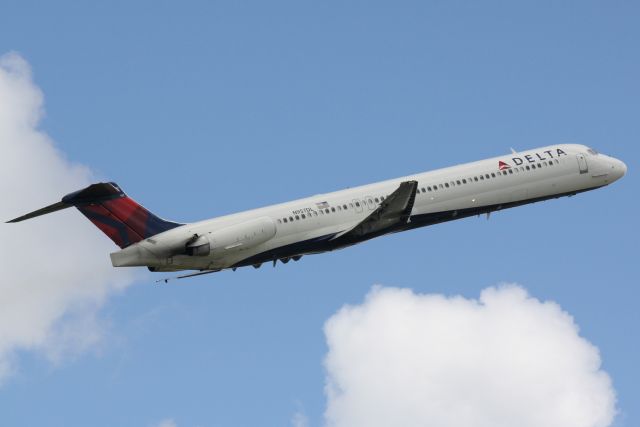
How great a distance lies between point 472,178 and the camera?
57219mm

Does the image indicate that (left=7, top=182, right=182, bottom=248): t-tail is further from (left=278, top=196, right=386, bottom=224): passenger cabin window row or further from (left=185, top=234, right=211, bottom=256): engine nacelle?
(left=278, top=196, right=386, bottom=224): passenger cabin window row

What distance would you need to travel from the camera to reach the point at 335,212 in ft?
177

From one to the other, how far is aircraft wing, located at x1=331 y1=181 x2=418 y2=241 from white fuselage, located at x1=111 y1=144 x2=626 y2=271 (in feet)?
2.46

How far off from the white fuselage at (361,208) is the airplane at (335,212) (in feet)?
0.15

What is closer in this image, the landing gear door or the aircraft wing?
the aircraft wing

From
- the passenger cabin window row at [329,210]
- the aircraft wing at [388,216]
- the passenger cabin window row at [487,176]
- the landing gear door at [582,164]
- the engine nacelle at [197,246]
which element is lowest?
the engine nacelle at [197,246]

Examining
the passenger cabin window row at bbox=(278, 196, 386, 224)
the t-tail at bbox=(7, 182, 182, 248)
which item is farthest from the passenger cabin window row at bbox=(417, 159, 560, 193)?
the t-tail at bbox=(7, 182, 182, 248)

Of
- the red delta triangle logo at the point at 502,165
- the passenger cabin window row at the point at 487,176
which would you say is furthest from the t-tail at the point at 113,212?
the red delta triangle logo at the point at 502,165

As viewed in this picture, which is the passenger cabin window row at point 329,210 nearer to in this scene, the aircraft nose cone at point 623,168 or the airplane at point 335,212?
the airplane at point 335,212

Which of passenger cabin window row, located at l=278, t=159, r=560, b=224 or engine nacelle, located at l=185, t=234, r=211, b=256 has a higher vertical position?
passenger cabin window row, located at l=278, t=159, r=560, b=224

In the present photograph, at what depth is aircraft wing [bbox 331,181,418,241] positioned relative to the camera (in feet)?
172

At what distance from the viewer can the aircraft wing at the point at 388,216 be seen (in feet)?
172

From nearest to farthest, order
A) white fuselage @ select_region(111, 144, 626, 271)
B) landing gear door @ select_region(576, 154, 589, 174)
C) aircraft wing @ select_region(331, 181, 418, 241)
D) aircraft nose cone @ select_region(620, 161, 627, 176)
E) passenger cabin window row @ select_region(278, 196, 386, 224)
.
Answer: white fuselage @ select_region(111, 144, 626, 271) < aircraft wing @ select_region(331, 181, 418, 241) < passenger cabin window row @ select_region(278, 196, 386, 224) < landing gear door @ select_region(576, 154, 589, 174) < aircraft nose cone @ select_region(620, 161, 627, 176)

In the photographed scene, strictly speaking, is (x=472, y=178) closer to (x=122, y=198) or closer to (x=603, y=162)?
(x=603, y=162)
